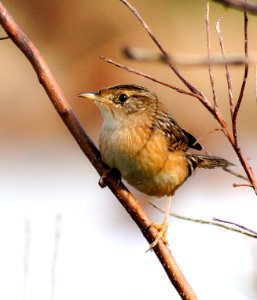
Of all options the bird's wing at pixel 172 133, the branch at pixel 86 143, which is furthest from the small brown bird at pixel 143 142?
the branch at pixel 86 143

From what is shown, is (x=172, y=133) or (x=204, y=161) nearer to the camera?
(x=172, y=133)

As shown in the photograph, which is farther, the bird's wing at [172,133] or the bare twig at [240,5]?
the bird's wing at [172,133]

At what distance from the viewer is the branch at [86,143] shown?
261cm

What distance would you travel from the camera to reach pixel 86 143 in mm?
3004

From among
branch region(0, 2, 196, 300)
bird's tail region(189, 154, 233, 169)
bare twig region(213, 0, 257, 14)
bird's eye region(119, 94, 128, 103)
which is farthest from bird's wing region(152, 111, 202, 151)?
bare twig region(213, 0, 257, 14)

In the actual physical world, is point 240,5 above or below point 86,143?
above

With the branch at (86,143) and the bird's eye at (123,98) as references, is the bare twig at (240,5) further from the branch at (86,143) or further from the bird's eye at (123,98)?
the bird's eye at (123,98)

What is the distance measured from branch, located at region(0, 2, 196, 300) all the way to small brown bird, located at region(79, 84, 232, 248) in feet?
2.51

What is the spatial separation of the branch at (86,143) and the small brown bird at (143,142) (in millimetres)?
765

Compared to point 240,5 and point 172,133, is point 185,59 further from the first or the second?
point 172,133

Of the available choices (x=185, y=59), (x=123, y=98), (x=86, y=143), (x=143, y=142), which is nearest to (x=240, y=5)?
(x=185, y=59)

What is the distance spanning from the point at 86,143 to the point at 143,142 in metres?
1.09

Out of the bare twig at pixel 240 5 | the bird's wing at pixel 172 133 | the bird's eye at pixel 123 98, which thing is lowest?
the bird's wing at pixel 172 133

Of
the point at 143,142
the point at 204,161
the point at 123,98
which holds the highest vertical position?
the point at 123,98
